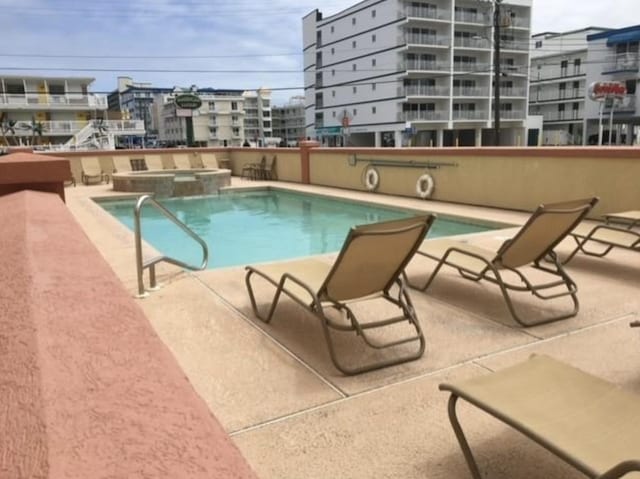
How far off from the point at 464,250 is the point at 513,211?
6.04m

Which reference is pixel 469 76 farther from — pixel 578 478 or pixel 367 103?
pixel 578 478

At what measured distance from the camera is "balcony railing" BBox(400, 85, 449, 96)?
52.0 m

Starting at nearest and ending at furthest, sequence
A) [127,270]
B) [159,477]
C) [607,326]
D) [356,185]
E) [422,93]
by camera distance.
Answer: [159,477] < [607,326] < [127,270] < [356,185] < [422,93]

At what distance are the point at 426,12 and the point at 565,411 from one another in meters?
55.6

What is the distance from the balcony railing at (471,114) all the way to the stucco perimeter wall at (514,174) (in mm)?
41584

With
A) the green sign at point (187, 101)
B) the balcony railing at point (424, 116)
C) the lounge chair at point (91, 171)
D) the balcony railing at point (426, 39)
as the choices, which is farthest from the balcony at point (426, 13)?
the lounge chair at point (91, 171)

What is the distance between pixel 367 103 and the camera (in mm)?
57125

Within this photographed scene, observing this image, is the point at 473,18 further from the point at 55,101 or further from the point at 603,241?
the point at 603,241

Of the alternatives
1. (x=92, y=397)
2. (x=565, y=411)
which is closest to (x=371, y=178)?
(x=565, y=411)

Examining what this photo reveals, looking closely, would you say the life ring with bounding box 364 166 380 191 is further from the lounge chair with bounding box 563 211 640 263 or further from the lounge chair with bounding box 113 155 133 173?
the lounge chair with bounding box 113 155 133 173

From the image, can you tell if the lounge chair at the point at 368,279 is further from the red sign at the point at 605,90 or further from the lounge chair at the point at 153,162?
the red sign at the point at 605,90

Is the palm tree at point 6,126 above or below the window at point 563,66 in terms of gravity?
below

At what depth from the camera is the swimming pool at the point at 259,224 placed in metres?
9.06

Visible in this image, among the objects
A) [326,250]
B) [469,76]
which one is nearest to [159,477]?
[326,250]
